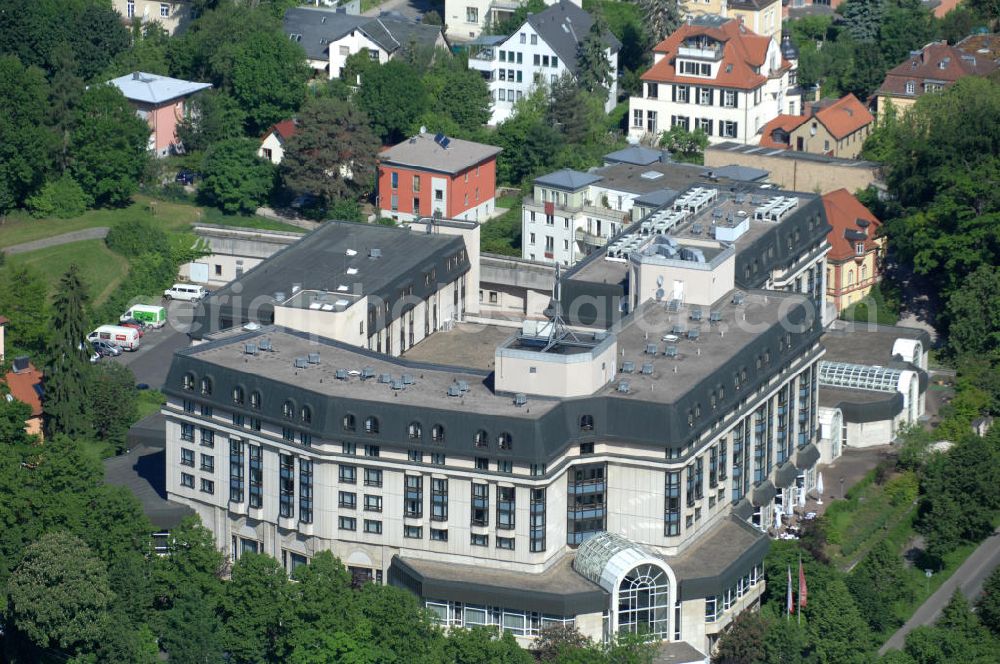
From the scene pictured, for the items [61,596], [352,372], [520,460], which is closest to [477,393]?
[520,460]

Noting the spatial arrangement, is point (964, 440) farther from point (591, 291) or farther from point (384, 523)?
point (384, 523)

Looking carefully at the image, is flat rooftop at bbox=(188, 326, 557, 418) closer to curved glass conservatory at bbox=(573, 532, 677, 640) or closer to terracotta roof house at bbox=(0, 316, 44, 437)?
curved glass conservatory at bbox=(573, 532, 677, 640)

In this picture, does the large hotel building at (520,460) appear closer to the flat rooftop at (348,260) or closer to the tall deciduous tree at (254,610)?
the tall deciduous tree at (254,610)

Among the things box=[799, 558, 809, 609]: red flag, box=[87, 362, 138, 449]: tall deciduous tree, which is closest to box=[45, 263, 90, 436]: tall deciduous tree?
box=[87, 362, 138, 449]: tall deciduous tree

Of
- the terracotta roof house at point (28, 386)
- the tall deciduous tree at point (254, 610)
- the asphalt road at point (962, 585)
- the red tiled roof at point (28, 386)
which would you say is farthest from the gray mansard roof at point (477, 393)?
the red tiled roof at point (28, 386)

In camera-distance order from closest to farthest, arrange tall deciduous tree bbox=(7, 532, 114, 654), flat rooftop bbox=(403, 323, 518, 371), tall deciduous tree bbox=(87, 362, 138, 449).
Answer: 1. tall deciduous tree bbox=(7, 532, 114, 654)
2. flat rooftop bbox=(403, 323, 518, 371)
3. tall deciduous tree bbox=(87, 362, 138, 449)

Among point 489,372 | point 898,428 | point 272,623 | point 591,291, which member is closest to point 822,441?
point 898,428

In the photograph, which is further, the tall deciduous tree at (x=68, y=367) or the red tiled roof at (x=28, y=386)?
the red tiled roof at (x=28, y=386)
